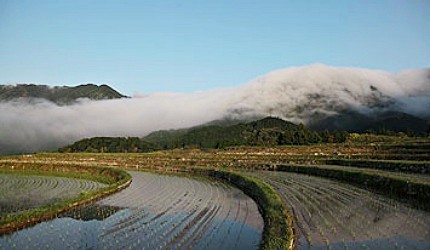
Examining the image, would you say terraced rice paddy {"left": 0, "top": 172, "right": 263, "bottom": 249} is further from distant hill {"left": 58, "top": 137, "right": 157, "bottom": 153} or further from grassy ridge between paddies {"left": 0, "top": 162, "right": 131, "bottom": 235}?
distant hill {"left": 58, "top": 137, "right": 157, "bottom": 153}

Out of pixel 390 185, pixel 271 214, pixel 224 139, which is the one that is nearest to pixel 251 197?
pixel 271 214

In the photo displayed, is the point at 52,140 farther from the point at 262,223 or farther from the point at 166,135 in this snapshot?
the point at 262,223

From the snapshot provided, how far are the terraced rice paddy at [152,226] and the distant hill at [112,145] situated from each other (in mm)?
70880

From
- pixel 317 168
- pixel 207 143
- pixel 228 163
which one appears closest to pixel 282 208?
pixel 317 168

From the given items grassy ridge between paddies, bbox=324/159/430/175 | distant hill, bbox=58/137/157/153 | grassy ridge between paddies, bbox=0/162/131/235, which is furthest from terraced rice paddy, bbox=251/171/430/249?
distant hill, bbox=58/137/157/153

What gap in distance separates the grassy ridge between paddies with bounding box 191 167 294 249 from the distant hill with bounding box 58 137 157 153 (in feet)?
215

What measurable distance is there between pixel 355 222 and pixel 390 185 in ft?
22.5

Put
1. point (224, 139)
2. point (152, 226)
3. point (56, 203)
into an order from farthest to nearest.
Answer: point (224, 139) < point (56, 203) < point (152, 226)

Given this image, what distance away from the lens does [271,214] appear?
10055 mm

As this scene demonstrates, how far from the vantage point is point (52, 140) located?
139250 mm

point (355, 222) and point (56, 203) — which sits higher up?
point (355, 222)

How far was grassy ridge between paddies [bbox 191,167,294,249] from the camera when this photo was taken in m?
7.32

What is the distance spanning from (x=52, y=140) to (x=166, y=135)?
4751 centimetres

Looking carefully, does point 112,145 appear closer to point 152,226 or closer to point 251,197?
point 251,197
